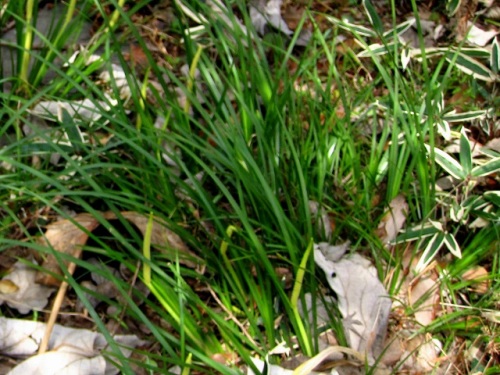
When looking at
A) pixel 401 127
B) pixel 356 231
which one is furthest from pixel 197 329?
pixel 401 127

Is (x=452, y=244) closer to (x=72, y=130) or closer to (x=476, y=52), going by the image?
(x=476, y=52)

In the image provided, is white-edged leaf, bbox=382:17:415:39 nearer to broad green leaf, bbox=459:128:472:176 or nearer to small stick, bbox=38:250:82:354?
broad green leaf, bbox=459:128:472:176

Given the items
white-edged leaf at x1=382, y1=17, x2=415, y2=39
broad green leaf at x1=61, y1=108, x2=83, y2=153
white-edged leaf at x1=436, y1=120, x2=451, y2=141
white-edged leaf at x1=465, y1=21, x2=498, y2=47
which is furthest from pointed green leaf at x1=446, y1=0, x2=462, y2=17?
broad green leaf at x1=61, y1=108, x2=83, y2=153

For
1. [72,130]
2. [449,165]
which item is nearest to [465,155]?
[449,165]

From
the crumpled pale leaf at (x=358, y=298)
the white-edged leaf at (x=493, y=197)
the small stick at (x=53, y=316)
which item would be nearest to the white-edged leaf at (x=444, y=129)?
the white-edged leaf at (x=493, y=197)

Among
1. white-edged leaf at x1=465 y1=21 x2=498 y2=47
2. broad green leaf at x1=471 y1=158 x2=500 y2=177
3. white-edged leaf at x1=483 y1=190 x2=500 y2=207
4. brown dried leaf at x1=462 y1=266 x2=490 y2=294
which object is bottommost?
brown dried leaf at x1=462 y1=266 x2=490 y2=294

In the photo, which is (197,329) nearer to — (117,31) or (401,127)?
(401,127)

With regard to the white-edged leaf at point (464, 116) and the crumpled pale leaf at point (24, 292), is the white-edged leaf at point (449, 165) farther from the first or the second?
the crumpled pale leaf at point (24, 292)
